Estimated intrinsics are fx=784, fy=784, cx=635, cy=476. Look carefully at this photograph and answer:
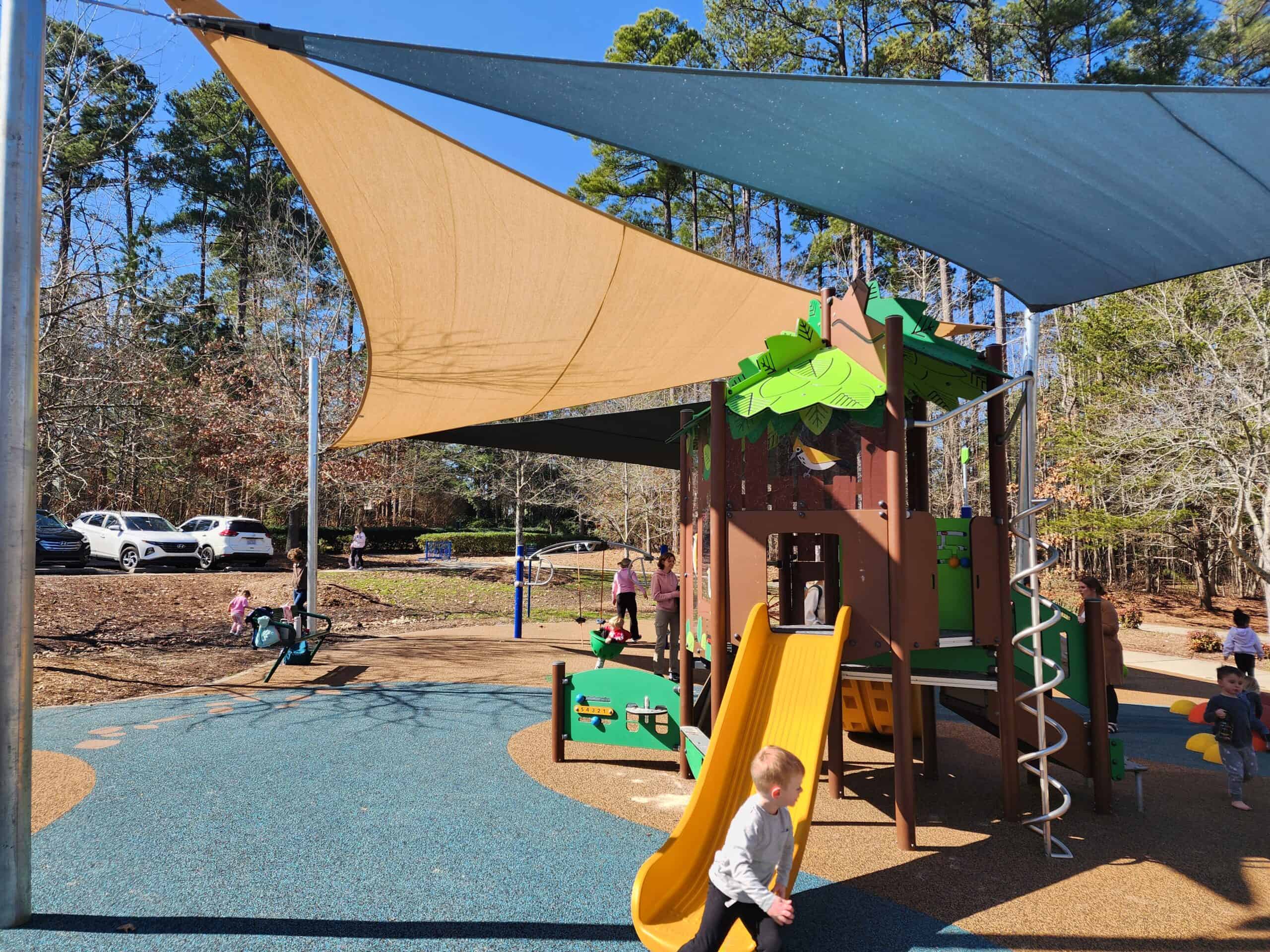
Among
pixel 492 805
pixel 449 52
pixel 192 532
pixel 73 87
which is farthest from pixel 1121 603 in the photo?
pixel 192 532

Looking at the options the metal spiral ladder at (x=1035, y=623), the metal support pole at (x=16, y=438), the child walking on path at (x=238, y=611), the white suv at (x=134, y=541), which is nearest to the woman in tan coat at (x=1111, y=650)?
the metal spiral ladder at (x=1035, y=623)

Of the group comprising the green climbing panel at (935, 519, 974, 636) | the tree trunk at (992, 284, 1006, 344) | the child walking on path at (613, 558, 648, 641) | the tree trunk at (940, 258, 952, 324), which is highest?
the tree trunk at (940, 258, 952, 324)

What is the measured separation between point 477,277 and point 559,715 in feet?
12.0

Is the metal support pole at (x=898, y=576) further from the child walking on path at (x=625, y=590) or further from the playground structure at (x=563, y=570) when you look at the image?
the child walking on path at (x=625, y=590)

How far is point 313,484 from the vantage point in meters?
11.5

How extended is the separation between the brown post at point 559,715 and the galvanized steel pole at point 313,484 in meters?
6.12

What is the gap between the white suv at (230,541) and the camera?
19719 mm

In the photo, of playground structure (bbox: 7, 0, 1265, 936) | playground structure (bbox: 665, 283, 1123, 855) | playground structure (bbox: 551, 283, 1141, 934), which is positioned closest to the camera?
playground structure (bbox: 7, 0, 1265, 936)

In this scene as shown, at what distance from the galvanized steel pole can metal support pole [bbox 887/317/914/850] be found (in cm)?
875

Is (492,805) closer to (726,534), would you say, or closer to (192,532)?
(726,534)

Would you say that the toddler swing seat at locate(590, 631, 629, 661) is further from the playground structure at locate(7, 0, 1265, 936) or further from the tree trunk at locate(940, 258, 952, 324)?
the tree trunk at locate(940, 258, 952, 324)

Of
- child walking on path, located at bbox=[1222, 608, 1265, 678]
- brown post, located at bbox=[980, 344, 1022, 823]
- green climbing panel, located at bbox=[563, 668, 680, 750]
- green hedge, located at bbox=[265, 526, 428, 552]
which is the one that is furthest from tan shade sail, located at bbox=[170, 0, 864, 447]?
green hedge, located at bbox=[265, 526, 428, 552]

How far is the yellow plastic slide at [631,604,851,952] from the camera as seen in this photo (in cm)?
332

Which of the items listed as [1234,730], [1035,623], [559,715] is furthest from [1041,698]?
[559,715]
